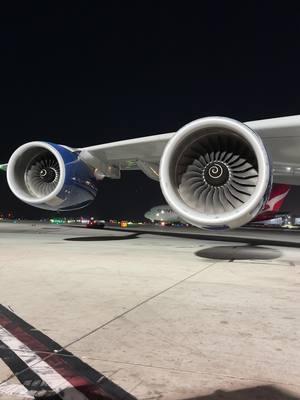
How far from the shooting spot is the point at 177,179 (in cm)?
812

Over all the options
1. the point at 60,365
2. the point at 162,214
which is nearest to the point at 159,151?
Result: the point at 60,365

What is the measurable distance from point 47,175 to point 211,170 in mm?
5634

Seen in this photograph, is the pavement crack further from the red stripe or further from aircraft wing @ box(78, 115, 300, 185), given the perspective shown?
aircraft wing @ box(78, 115, 300, 185)

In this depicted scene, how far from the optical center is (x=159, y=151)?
1058 cm

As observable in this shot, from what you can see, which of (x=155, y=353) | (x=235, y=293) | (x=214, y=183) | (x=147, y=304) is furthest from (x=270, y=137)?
(x=155, y=353)

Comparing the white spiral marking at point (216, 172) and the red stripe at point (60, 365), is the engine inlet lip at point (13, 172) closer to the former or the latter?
the white spiral marking at point (216, 172)

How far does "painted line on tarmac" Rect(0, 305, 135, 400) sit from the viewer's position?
259 centimetres

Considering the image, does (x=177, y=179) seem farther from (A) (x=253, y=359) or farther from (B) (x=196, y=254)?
(A) (x=253, y=359)

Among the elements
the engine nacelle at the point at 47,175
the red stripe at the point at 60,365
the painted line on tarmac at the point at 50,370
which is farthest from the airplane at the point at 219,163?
the painted line on tarmac at the point at 50,370

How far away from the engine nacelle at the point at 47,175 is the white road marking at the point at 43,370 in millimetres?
7793

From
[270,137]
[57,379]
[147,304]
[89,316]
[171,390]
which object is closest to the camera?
[171,390]

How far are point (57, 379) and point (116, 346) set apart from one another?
2.18 ft

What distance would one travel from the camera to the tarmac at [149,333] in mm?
2674

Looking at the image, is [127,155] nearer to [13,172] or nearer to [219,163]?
[13,172]
